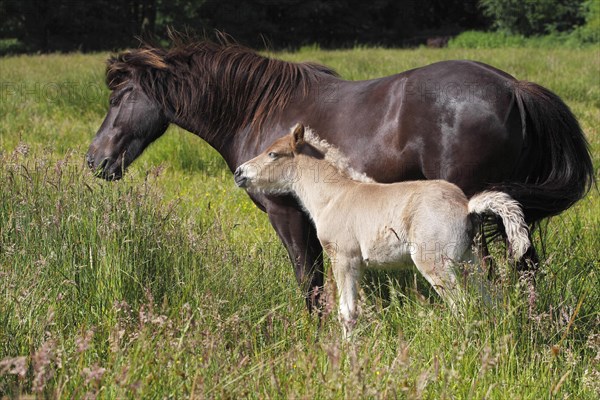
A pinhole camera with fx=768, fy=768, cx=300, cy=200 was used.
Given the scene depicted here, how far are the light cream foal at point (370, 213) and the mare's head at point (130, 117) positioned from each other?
41.0 inches

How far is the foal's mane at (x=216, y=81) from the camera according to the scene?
5.20 meters

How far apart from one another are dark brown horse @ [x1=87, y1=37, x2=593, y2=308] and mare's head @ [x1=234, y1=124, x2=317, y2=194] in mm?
229

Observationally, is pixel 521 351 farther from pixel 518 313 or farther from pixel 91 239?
pixel 91 239

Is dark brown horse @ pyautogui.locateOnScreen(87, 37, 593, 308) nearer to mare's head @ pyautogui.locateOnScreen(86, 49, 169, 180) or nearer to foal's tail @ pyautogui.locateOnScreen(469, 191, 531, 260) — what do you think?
mare's head @ pyautogui.locateOnScreen(86, 49, 169, 180)

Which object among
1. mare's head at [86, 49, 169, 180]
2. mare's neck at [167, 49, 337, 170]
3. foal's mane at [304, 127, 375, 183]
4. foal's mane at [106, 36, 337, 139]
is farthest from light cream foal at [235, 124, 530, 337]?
mare's head at [86, 49, 169, 180]

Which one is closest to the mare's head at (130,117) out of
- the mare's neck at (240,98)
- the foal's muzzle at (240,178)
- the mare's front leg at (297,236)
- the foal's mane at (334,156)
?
the mare's neck at (240,98)

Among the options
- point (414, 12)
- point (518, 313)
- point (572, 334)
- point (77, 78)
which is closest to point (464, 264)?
point (518, 313)

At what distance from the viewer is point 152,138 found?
214 inches

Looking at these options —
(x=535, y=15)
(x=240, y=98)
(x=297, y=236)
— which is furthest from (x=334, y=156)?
(x=535, y=15)

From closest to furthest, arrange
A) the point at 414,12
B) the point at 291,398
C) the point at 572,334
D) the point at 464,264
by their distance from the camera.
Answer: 1. the point at 291,398
2. the point at 464,264
3. the point at 572,334
4. the point at 414,12

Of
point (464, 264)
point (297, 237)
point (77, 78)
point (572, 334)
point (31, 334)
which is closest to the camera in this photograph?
point (31, 334)

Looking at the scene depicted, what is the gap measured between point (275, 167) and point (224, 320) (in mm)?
1164

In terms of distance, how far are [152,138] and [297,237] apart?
1374mm

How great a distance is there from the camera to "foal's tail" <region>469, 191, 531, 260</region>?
3504 mm
